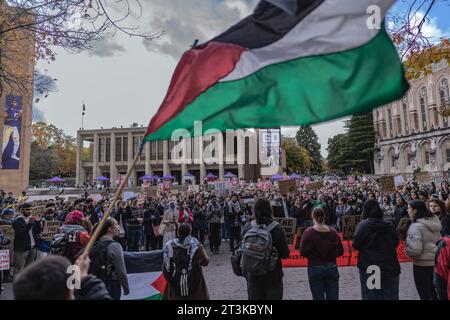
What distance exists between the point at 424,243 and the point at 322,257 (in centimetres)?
154

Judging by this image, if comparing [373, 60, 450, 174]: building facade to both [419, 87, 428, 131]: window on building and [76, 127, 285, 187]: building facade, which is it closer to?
[419, 87, 428, 131]: window on building

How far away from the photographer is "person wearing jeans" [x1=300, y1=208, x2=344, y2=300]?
440cm

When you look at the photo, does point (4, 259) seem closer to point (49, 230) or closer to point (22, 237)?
point (22, 237)

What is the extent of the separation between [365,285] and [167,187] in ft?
72.0

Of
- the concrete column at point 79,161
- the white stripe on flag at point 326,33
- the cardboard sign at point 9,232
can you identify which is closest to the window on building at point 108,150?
the concrete column at point 79,161

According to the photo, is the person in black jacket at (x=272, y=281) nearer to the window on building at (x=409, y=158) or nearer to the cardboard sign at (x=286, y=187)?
the cardboard sign at (x=286, y=187)

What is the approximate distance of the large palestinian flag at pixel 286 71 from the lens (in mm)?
3016

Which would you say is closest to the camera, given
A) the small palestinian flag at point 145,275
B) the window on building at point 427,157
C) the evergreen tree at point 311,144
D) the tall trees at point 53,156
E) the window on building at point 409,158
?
the small palestinian flag at point 145,275

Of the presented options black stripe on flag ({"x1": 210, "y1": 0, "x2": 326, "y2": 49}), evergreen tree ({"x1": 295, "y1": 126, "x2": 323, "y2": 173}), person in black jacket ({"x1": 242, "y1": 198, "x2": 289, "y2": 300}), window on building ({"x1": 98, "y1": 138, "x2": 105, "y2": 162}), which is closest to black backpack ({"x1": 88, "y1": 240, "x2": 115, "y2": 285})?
person in black jacket ({"x1": 242, "y1": 198, "x2": 289, "y2": 300})

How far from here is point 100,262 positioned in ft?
13.9

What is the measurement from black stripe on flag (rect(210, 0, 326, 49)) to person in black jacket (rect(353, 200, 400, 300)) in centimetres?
262

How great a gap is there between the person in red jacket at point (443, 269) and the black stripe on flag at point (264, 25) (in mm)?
3093

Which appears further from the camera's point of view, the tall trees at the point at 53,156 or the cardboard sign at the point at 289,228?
the tall trees at the point at 53,156
